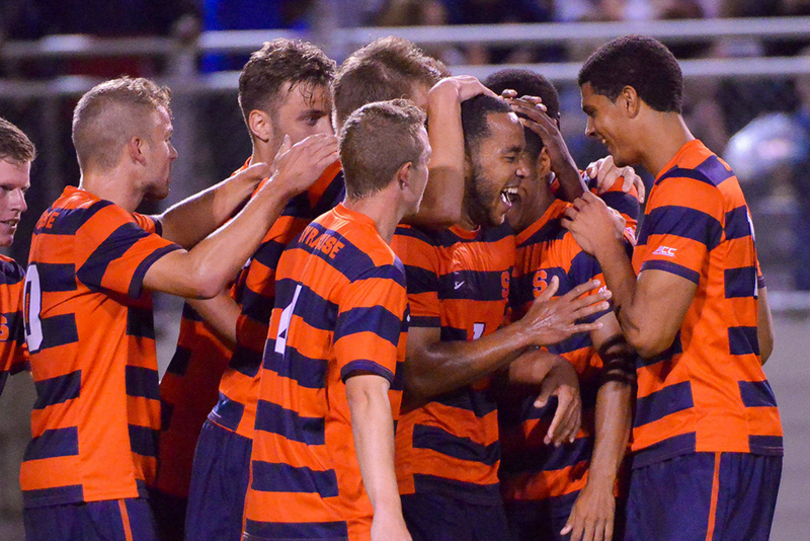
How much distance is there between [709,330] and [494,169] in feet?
2.88

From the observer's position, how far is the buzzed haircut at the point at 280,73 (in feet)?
11.7

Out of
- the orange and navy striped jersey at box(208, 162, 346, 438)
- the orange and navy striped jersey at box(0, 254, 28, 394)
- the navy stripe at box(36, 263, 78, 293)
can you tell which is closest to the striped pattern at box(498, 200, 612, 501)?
the orange and navy striped jersey at box(208, 162, 346, 438)

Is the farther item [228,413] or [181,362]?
[181,362]

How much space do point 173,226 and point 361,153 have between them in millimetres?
1158

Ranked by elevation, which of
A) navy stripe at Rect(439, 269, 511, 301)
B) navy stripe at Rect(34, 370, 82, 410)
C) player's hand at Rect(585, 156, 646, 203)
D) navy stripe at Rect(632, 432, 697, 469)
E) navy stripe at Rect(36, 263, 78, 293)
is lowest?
navy stripe at Rect(632, 432, 697, 469)

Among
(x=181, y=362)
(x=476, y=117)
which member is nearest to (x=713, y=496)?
(x=476, y=117)

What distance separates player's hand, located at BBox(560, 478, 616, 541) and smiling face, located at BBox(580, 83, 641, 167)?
108cm

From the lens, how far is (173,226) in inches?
149

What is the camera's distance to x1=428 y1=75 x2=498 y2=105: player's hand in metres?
3.47

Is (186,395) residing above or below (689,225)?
below

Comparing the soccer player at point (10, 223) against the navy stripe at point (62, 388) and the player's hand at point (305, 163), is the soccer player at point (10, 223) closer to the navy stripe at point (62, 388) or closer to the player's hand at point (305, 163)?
the navy stripe at point (62, 388)

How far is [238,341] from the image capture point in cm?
347

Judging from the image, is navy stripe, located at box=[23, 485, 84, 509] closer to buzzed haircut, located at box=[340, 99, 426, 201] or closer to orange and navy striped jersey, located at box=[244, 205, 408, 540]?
orange and navy striped jersey, located at box=[244, 205, 408, 540]

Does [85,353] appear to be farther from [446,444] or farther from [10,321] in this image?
[446,444]
